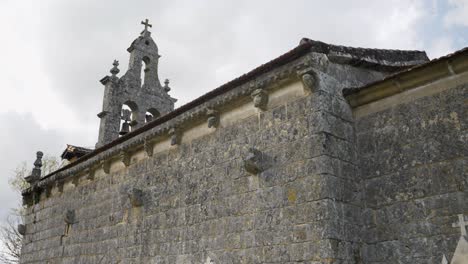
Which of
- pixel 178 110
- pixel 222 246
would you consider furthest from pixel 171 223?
pixel 178 110

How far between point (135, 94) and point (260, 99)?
27.3 feet

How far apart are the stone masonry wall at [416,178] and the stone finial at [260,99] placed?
1.24m


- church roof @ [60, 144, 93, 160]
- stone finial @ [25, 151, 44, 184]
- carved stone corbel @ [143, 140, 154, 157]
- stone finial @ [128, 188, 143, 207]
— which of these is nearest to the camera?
stone finial @ [128, 188, 143, 207]

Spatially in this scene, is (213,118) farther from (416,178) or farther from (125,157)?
(416,178)

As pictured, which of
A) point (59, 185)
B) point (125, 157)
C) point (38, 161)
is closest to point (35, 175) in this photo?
point (38, 161)

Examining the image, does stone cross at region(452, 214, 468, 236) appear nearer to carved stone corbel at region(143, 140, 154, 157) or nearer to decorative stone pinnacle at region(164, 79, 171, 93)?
carved stone corbel at region(143, 140, 154, 157)

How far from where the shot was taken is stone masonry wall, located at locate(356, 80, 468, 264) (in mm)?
3965

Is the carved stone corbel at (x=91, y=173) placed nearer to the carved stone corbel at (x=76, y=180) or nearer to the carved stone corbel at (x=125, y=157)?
the carved stone corbel at (x=76, y=180)

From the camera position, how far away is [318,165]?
173 inches

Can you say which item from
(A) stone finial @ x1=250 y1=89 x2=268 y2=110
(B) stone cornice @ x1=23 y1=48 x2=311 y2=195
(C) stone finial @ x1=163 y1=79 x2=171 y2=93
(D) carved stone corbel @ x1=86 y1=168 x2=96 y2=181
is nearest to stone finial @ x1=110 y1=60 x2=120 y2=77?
(C) stone finial @ x1=163 y1=79 x2=171 y2=93

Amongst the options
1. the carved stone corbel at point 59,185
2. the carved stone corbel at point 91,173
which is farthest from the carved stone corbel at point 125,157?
the carved stone corbel at point 59,185

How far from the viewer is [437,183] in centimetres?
408

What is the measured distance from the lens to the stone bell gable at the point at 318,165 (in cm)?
414

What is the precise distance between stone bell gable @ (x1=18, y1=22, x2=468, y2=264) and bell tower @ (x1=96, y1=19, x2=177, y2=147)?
6013 millimetres
